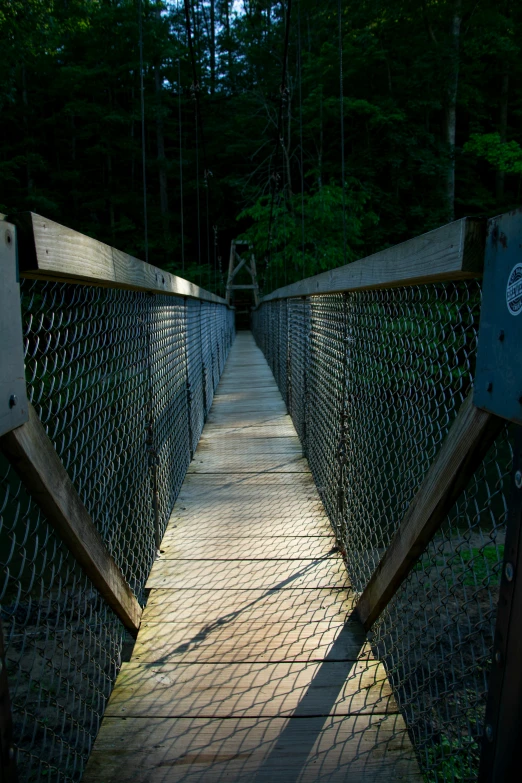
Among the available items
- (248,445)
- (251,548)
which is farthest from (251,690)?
(248,445)

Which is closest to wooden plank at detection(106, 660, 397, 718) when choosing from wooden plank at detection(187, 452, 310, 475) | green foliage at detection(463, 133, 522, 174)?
wooden plank at detection(187, 452, 310, 475)

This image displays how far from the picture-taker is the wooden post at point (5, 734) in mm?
772

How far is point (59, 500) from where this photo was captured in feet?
3.83

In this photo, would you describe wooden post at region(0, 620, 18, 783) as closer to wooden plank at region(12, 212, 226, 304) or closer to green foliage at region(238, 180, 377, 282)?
wooden plank at region(12, 212, 226, 304)

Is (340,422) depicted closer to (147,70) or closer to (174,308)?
(174,308)

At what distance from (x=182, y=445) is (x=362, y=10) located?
1599cm

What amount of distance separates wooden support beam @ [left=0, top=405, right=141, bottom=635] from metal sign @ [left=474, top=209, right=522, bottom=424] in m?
0.74

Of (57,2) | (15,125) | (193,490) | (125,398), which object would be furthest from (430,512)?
(15,125)

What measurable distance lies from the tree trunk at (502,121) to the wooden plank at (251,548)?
15.9 metres

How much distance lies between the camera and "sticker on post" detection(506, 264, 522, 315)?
0.77 m

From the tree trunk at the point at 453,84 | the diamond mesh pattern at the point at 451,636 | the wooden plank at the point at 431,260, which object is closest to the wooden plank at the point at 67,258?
the wooden plank at the point at 431,260

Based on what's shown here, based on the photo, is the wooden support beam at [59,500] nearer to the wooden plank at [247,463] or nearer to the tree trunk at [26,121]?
the wooden plank at [247,463]

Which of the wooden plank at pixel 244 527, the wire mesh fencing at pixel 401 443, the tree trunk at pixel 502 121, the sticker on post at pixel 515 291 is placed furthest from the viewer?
the tree trunk at pixel 502 121

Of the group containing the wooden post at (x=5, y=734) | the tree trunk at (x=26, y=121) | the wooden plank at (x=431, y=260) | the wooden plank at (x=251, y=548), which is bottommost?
the wooden plank at (x=251, y=548)
